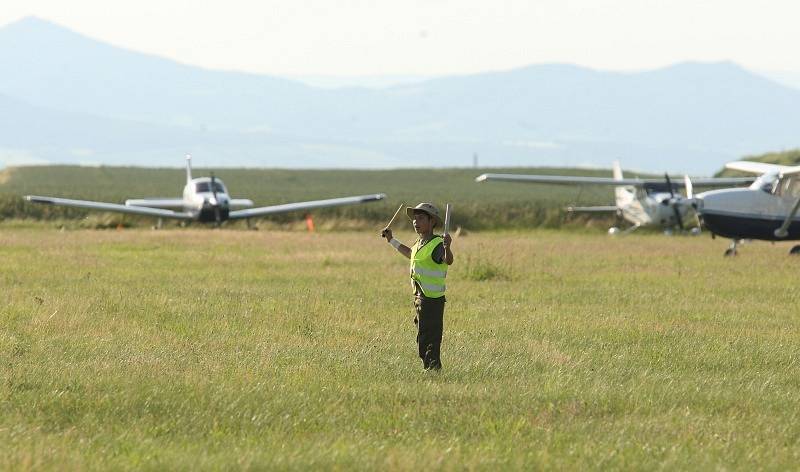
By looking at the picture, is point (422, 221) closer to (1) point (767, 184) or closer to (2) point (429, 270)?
(2) point (429, 270)

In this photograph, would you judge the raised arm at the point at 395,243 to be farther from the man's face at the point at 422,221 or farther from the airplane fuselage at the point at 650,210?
the airplane fuselage at the point at 650,210

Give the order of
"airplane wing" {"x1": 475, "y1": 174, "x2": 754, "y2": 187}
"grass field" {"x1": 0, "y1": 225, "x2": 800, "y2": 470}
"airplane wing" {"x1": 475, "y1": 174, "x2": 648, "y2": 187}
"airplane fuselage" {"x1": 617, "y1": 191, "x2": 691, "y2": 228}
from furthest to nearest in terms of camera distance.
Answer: "airplane fuselage" {"x1": 617, "y1": 191, "x2": 691, "y2": 228}, "airplane wing" {"x1": 475, "y1": 174, "x2": 754, "y2": 187}, "airplane wing" {"x1": 475, "y1": 174, "x2": 648, "y2": 187}, "grass field" {"x1": 0, "y1": 225, "x2": 800, "y2": 470}

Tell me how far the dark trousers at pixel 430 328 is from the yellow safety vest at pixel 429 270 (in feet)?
0.29

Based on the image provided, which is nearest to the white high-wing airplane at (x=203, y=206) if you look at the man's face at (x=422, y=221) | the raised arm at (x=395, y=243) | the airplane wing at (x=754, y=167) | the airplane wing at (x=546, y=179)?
the airplane wing at (x=546, y=179)

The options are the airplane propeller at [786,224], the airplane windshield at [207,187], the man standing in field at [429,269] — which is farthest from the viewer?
the airplane windshield at [207,187]

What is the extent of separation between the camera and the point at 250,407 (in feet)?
29.9

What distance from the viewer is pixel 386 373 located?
35.5ft

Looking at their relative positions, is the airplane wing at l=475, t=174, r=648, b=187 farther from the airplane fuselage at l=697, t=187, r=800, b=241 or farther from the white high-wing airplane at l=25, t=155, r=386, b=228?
the airplane fuselage at l=697, t=187, r=800, b=241

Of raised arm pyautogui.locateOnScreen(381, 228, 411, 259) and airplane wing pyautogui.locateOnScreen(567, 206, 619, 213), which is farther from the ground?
raised arm pyautogui.locateOnScreen(381, 228, 411, 259)

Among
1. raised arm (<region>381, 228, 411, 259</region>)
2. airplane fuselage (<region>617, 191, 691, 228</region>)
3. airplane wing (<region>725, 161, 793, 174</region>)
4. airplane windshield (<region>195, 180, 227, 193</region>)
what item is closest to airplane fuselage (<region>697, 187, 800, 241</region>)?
airplane wing (<region>725, 161, 793, 174</region>)

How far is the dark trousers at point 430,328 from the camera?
35.3 feet

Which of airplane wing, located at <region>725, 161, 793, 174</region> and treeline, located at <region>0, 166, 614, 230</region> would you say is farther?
treeline, located at <region>0, 166, 614, 230</region>

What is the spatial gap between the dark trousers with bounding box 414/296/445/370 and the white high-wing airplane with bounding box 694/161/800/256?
18.4 meters

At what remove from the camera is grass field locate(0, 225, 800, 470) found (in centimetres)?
789
